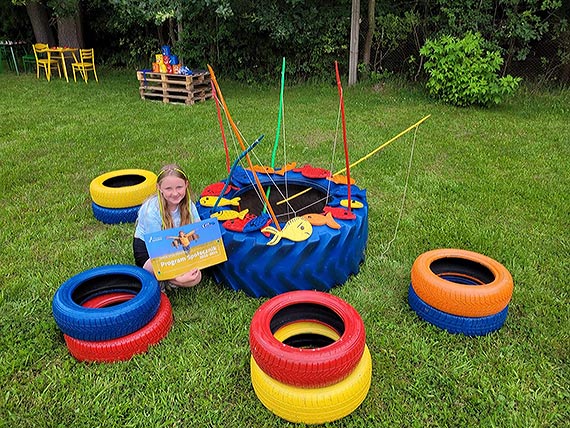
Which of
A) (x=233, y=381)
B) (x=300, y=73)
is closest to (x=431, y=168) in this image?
(x=233, y=381)

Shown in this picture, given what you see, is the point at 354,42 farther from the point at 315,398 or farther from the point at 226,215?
the point at 315,398

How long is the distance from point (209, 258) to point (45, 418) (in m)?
1.16

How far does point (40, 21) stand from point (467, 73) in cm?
1043

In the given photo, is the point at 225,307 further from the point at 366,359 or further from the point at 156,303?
the point at 366,359

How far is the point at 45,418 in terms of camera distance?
90.6 inches

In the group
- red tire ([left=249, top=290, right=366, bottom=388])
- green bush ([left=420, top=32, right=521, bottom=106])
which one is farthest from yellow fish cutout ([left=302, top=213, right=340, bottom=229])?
green bush ([left=420, top=32, right=521, bottom=106])

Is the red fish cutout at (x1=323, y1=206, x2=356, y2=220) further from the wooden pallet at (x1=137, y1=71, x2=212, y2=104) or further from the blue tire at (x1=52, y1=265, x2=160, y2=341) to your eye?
the wooden pallet at (x1=137, y1=71, x2=212, y2=104)

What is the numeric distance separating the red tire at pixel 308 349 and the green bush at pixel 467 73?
6.18m

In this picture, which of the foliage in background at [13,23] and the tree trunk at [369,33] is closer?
the tree trunk at [369,33]

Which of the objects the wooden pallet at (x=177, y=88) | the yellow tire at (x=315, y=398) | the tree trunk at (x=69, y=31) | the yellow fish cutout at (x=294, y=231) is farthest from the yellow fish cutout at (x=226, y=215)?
the tree trunk at (x=69, y=31)

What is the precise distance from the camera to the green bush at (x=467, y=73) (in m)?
7.60

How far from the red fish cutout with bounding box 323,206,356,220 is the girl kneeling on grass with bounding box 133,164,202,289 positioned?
877mm

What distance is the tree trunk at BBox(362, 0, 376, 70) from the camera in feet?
29.4

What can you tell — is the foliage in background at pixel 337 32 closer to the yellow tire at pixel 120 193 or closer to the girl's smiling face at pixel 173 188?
the yellow tire at pixel 120 193
